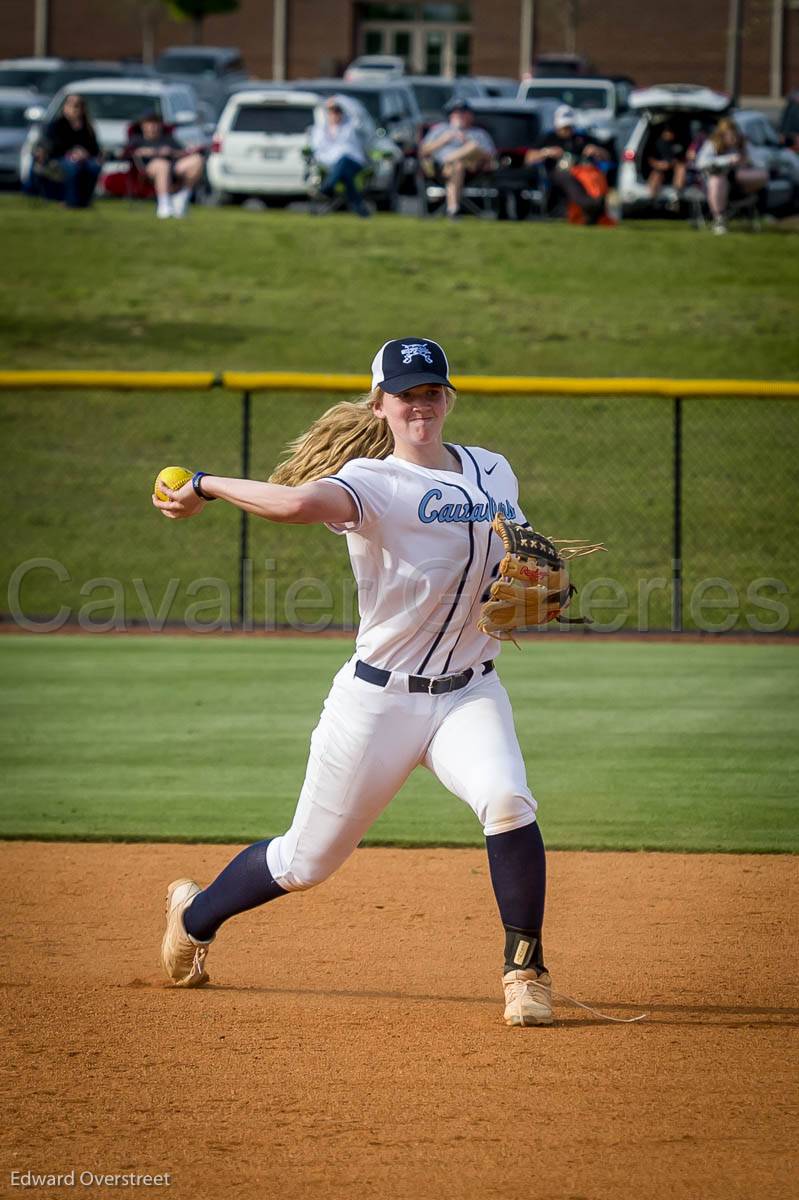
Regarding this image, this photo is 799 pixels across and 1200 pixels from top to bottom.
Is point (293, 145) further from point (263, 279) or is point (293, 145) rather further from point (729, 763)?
point (729, 763)

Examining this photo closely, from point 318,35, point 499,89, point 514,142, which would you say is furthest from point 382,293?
point 318,35

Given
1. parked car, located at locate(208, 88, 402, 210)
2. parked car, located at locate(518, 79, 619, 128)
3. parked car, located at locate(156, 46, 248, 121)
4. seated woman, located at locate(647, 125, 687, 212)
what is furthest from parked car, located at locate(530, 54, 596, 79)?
parked car, located at locate(208, 88, 402, 210)

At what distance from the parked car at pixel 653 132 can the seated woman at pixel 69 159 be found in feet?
26.6

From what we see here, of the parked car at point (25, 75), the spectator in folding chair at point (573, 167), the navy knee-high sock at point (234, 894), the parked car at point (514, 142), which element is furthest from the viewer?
the parked car at point (25, 75)

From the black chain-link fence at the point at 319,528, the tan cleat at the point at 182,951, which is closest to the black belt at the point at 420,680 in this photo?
the tan cleat at the point at 182,951

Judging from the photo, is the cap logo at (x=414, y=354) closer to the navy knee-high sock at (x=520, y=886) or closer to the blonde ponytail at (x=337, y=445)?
the blonde ponytail at (x=337, y=445)

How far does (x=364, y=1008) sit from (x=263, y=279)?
18170 mm

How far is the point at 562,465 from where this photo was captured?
16.4 metres

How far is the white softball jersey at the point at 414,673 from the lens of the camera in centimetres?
435

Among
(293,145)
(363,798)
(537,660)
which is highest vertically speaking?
(293,145)

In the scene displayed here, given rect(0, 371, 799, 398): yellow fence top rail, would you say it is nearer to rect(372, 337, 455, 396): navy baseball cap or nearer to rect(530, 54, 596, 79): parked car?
rect(372, 337, 455, 396): navy baseball cap

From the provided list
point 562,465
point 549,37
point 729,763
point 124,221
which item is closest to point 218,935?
point 729,763

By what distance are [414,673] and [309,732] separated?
441cm

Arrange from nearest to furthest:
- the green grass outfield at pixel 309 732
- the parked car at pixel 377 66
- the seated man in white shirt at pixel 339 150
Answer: the green grass outfield at pixel 309 732
the seated man in white shirt at pixel 339 150
the parked car at pixel 377 66
